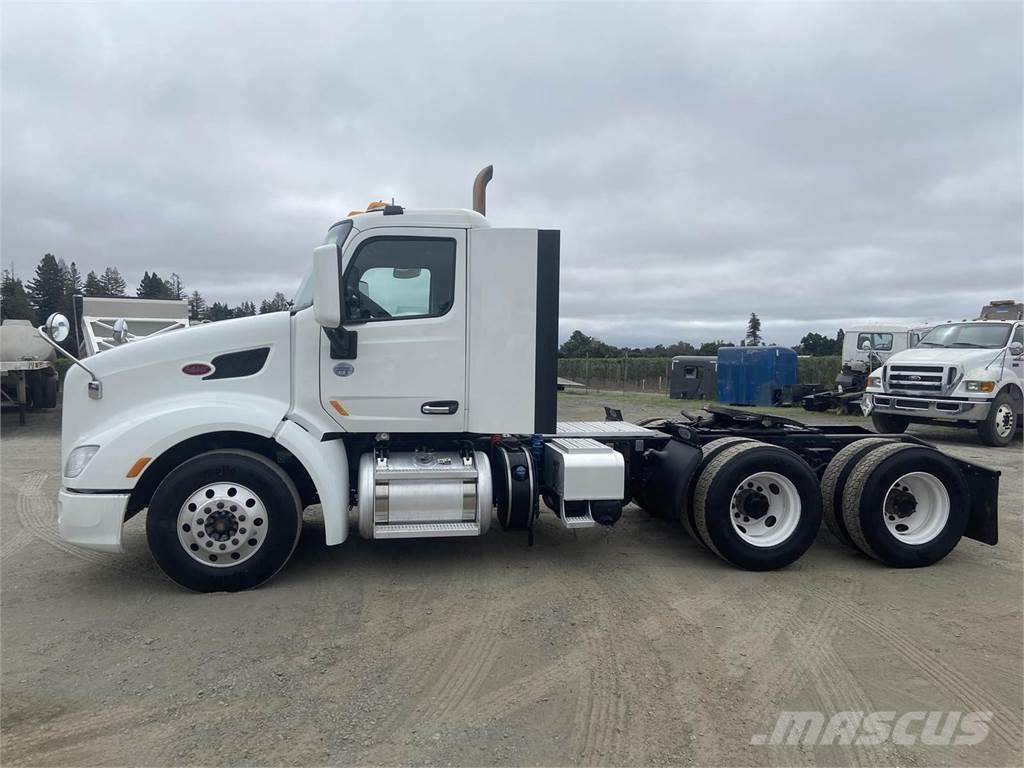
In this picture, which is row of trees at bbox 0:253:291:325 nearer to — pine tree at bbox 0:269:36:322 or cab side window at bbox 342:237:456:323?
pine tree at bbox 0:269:36:322

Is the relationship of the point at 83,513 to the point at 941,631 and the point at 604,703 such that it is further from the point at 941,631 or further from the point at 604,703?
the point at 941,631

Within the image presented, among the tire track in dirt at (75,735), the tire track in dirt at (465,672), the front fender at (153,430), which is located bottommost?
the tire track in dirt at (75,735)

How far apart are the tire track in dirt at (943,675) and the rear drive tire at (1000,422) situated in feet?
35.8

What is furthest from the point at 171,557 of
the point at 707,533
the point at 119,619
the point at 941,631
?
the point at 941,631

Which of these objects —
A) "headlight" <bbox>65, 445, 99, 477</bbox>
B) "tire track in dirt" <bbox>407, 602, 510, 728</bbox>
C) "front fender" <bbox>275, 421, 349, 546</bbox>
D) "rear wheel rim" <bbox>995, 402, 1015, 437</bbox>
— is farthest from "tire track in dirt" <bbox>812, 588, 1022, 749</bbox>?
"rear wheel rim" <bbox>995, 402, 1015, 437</bbox>

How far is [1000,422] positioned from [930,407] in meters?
1.26

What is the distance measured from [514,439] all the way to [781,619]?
258 cm

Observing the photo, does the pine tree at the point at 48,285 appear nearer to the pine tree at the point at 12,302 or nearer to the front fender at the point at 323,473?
the pine tree at the point at 12,302

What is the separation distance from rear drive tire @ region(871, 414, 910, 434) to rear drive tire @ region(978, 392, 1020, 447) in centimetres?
165

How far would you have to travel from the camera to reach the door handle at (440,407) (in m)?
5.38

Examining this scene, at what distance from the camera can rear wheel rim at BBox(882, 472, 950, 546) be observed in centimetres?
567

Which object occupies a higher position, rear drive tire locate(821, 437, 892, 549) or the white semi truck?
the white semi truck

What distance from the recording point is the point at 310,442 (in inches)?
199

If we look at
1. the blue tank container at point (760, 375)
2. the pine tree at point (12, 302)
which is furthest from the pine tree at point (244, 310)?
the pine tree at point (12, 302)
